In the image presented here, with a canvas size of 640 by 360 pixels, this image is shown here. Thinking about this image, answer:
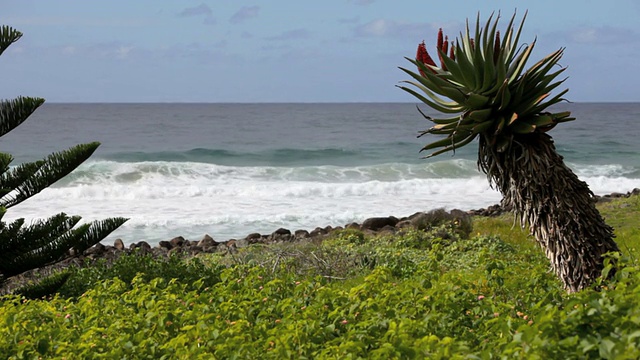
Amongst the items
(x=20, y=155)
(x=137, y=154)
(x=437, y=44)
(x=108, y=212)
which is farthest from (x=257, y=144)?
(x=437, y=44)

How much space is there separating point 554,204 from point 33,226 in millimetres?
6893

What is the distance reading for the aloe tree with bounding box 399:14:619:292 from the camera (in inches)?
264

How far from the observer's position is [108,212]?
23.9 meters

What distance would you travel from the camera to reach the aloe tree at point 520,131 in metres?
6.71

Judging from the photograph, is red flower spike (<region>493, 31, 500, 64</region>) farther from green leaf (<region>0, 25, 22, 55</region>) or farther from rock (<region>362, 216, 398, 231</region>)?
rock (<region>362, 216, 398, 231</region>)

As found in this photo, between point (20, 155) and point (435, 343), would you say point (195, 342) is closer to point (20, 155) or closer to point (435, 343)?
point (435, 343)

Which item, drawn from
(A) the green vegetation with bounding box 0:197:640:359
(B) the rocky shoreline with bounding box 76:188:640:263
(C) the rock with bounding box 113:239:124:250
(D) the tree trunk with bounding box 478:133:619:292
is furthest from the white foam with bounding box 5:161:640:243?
(D) the tree trunk with bounding box 478:133:619:292

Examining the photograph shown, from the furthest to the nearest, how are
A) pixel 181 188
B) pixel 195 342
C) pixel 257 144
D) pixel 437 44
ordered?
pixel 257 144 < pixel 181 188 < pixel 437 44 < pixel 195 342

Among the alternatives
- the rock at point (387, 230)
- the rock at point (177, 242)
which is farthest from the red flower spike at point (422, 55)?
the rock at point (177, 242)

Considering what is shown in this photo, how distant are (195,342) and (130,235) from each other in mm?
14890

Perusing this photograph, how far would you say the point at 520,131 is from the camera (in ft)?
21.9

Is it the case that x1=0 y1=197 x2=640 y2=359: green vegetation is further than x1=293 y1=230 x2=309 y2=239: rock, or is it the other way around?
x1=293 y1=230 x2=309 y2=239: rock

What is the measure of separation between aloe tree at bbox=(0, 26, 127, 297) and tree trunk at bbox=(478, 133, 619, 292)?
5.64 meters

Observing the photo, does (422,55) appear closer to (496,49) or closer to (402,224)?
(496,49)
